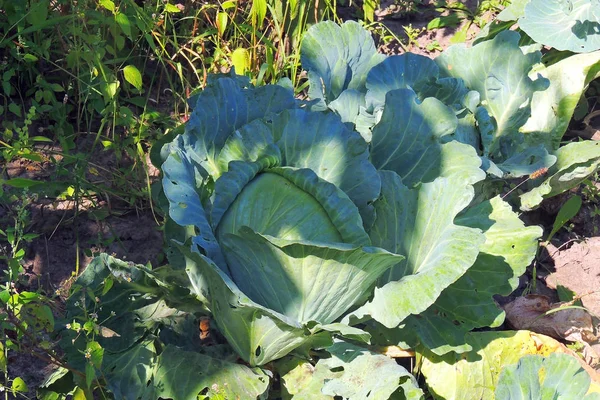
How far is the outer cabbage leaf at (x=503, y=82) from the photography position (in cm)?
314

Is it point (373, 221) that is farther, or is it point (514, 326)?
point (514, 326)

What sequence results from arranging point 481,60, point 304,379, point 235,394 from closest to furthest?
point 235,394, point 304,379, point 481,60

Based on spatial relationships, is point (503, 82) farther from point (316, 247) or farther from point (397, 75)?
point (316, 247)

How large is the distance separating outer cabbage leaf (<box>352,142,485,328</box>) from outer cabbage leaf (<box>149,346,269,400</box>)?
404 mm

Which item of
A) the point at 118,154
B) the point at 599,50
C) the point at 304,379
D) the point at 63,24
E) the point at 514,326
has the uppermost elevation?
the point at 63,24

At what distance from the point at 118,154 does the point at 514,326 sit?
72.3 inches

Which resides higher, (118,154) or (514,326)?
(118,154)

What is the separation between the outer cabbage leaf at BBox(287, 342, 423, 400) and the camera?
89.9 inches

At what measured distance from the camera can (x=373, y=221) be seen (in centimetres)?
248

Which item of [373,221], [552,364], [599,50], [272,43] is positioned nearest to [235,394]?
[373,221]

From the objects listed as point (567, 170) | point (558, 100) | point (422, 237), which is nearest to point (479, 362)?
point (422, 237)

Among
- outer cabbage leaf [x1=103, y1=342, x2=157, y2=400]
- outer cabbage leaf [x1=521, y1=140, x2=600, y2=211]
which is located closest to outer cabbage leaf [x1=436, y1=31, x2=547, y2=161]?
outer cabbage leaf [x1=521, y1=140, x2=600, y2=211]

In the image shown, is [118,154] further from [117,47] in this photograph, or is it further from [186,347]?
[186,347]

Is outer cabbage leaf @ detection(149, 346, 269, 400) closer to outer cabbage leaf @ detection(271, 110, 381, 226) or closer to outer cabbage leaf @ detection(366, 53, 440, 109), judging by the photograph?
outer cabbage leaf @ detection(271, 110, 381, 226)
